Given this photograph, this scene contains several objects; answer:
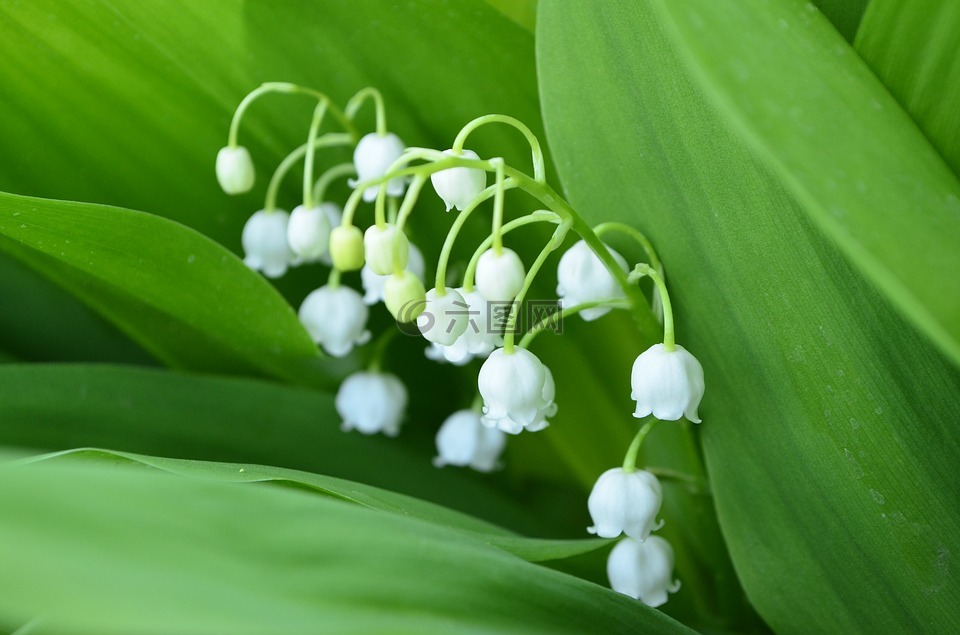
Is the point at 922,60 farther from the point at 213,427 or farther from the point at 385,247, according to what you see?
the point at 213,427

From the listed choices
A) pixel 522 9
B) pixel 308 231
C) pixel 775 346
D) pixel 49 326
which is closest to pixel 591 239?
pixel 775 346

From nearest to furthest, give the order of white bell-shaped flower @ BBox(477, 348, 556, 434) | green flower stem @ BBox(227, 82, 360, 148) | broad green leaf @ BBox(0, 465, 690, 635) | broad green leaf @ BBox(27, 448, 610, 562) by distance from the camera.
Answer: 1. broad green leaf @ BBox(0, 465, 690, 635)
2. broad green leaf @ BBox(27, 448, 610, 562)
3. white bell-shaped flower @ BBox(477, 348, 556, 434)
4. green flower stem @ BBox(227, 82, 360, 148)

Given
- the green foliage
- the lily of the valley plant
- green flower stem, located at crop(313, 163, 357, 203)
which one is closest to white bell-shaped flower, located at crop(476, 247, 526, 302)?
the lily of the valley plant

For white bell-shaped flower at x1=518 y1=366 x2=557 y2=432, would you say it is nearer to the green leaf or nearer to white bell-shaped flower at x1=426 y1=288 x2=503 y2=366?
white bell-shaped flower at x1=426 y1=288 x2=503 y2=366

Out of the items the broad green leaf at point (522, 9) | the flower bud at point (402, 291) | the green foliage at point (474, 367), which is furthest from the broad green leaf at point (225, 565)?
the broad green leaf at point (522, 9)

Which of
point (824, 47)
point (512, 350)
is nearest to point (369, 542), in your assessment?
point (512, 350)
